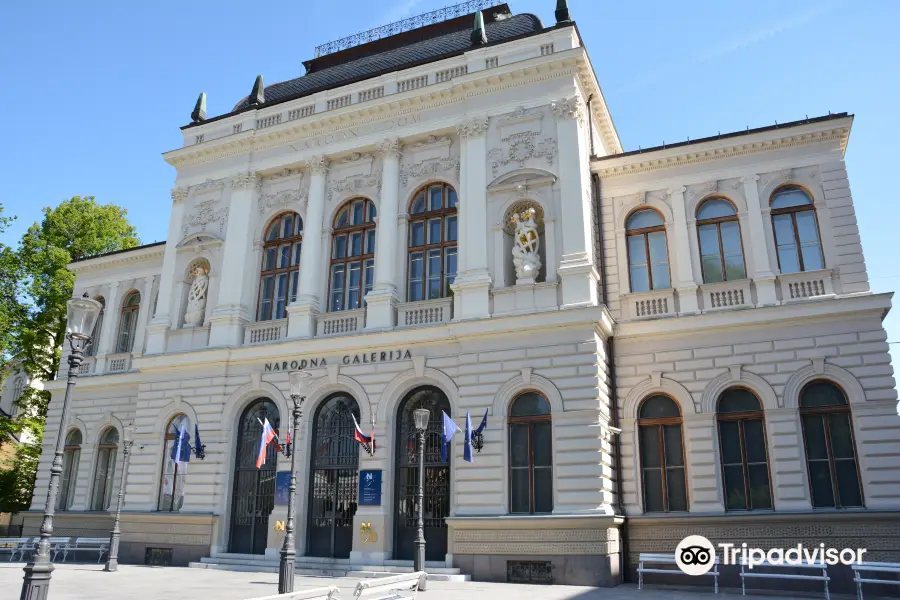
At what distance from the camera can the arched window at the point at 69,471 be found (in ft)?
90.2

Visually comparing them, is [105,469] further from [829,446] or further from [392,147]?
[829,446]

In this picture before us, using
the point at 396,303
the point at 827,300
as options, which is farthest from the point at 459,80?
the point at 827,300

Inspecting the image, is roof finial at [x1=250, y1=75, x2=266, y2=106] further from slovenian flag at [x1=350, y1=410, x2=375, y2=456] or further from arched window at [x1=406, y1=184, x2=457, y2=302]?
slovenian flag at [x1=350, y1=410, x2=375, y2=456]

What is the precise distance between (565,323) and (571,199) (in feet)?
12.5

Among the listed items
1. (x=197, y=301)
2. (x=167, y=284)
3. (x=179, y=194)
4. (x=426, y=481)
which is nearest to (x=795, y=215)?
(x=426, y=481)

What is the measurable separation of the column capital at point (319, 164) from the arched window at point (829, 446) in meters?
16.3

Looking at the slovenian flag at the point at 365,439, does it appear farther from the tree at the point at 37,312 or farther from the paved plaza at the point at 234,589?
the tree at the point at 37,312

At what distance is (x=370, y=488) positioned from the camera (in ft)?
66.0

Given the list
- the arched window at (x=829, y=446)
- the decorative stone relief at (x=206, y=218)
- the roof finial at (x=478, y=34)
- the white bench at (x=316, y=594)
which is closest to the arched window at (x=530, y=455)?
the arched window at (x=829, y=446)

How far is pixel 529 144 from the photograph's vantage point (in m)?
21.5

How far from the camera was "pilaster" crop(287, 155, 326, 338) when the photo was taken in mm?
22780

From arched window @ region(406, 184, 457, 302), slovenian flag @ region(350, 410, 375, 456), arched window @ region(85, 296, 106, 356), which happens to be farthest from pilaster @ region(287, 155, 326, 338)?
arched window @ region(85, 296, 106, 356)

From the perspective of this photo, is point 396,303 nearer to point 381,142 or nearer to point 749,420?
point 381,142

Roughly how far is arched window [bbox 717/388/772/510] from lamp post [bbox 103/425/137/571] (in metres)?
17.0
